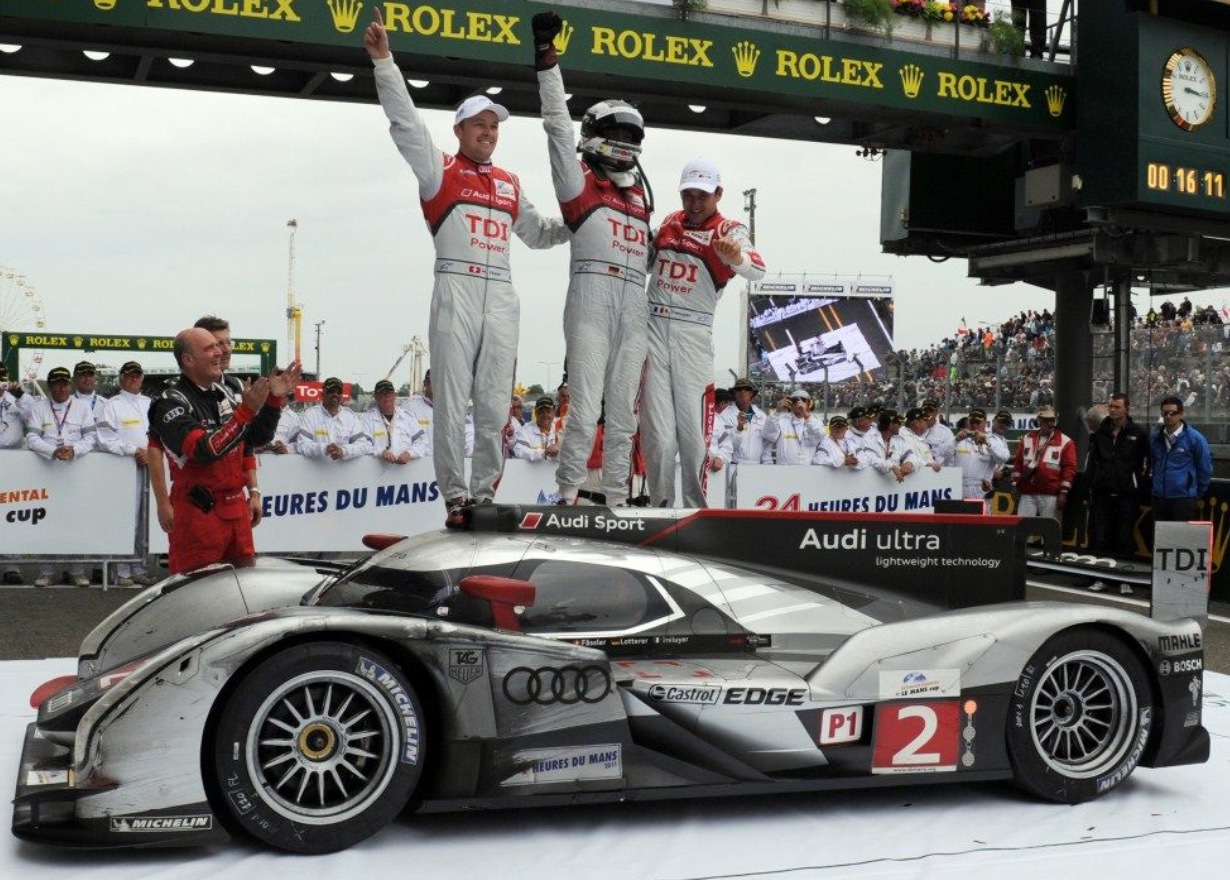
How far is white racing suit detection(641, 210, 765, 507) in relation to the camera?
21.3 ft

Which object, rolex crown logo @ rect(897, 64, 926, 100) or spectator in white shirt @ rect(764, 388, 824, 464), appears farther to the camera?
spectator in white shirt @ rect(764, 388, 824, 464)

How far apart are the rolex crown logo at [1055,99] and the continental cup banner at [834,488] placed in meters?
3.76

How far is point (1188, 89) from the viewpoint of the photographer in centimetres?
1278

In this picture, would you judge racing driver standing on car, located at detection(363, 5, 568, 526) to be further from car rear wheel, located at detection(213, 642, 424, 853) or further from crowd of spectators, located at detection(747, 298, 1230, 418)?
crowd of spectators, located at detection(747, 298, 1230, 418)

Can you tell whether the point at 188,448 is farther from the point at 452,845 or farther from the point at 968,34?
the point at 968,34

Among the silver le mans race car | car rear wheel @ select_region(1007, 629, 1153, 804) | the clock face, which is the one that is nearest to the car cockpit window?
the silver le mans race car

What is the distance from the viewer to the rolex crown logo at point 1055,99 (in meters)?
13.3

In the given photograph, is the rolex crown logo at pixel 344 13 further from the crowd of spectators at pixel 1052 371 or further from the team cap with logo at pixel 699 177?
the crowd of spectators at pixel 1052 371

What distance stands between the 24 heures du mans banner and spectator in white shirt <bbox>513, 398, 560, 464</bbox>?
2935 millimetres

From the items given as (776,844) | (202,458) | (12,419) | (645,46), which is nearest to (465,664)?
(776,844)

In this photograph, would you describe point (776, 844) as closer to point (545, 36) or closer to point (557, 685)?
point (557, 685)

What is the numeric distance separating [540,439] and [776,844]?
780 centimetres

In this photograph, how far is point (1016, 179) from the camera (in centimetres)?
1582

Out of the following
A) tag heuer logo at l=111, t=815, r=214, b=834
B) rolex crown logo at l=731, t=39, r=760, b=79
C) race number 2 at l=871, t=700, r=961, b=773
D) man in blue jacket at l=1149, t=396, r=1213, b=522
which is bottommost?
tag heuer logo at l=111, t=815, r=214, b=834
